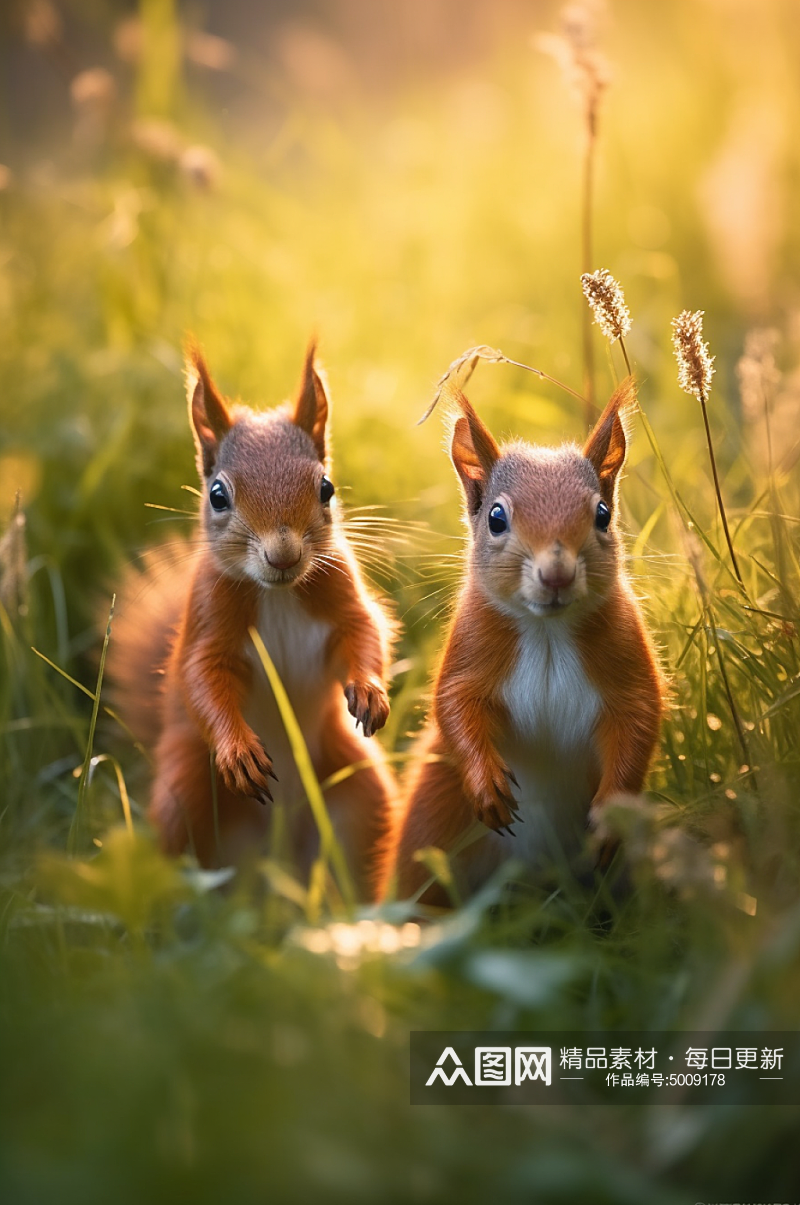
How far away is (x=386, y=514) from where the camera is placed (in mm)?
4590

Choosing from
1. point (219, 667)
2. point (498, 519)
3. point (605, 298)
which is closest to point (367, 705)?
point (219, 667)

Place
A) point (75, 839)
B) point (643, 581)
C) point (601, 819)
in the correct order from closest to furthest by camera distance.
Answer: point (601, 819) → point (75, 839) → point (643, 581)

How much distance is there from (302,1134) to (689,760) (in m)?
1.74

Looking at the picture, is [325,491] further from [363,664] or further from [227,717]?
[227,717]

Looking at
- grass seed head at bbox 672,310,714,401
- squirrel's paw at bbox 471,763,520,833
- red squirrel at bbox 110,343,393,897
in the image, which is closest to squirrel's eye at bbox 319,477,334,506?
red squirrel at bbox 110,343,393,897

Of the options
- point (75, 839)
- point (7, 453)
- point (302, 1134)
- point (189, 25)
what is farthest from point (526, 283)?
point (302, 1134)

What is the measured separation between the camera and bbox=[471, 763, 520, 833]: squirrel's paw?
2844 mm

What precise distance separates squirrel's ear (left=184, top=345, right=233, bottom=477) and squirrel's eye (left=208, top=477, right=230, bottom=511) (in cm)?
15

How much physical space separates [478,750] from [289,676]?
2.25 feet

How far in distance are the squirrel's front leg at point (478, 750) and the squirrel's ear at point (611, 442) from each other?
0.60 m

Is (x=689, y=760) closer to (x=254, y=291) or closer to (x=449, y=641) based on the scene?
(x=449, y=641)

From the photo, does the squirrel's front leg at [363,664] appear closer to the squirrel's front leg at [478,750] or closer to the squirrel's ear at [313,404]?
the squirrel's front leg at [478,750]

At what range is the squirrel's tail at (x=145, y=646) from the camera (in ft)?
13.0

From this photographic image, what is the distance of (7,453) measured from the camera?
16.0 feet
